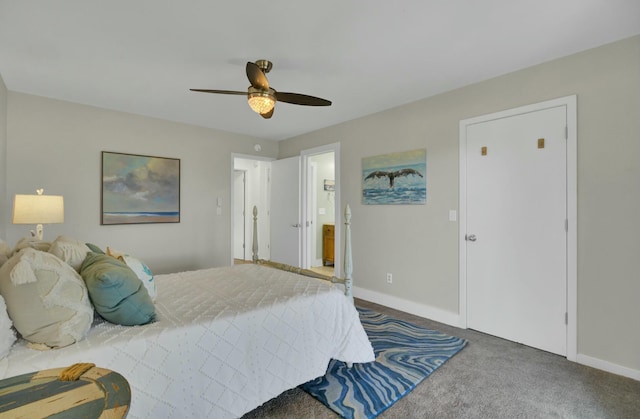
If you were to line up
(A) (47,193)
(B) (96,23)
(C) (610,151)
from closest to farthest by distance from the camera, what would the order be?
(B) (96,23)
(C) (610,151)
(A) (47,193)

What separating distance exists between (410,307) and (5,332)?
3.32 m

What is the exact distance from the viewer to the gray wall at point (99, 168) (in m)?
3.21

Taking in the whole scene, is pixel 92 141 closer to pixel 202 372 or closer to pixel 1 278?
pixel 1 278

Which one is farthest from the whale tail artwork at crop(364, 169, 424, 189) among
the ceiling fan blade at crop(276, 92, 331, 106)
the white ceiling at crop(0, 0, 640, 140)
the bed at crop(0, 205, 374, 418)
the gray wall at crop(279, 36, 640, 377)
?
the bed at crop(0, 205, 374, 418)

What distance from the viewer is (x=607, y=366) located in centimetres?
227

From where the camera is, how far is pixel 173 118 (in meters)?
4.09

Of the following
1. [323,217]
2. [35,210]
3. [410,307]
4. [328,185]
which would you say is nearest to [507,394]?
[410,307]

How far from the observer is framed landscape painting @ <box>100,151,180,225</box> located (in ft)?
12.1

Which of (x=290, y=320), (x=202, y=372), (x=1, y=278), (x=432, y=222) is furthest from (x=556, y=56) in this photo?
(x=1, y=278)

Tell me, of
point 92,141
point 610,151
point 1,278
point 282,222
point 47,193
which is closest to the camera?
point 1,278

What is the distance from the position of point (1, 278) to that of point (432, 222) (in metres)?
3.28

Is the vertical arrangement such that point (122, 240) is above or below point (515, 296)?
above

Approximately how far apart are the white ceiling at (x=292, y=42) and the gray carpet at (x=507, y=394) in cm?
242

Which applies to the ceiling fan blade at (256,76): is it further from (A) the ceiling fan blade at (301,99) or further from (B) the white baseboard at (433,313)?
(B) the white baseboard at (433,313)
